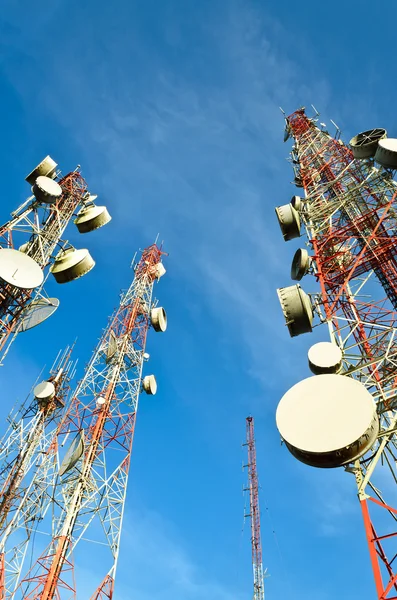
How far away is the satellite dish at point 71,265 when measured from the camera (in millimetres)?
18734

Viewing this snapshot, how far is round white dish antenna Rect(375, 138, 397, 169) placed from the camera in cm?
1603

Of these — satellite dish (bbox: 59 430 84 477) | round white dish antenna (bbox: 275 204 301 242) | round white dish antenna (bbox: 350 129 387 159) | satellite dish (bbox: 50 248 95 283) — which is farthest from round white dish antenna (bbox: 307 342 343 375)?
satellite dish (bbox: 59 430 84 477)

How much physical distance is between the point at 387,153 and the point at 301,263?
5.41 m

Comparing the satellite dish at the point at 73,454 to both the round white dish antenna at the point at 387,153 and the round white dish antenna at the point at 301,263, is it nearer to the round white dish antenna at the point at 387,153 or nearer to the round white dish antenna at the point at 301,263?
the round white dish antenna at the point at 301,263

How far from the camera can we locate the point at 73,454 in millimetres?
23312

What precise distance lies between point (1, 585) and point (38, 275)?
20.6 meters

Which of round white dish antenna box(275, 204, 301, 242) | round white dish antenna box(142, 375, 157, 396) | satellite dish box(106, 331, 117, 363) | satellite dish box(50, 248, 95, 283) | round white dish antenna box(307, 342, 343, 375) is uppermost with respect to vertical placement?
satellite dish box(106, 331, 117, 363)

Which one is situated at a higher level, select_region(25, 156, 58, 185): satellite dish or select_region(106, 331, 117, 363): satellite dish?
select_region(106, 331, 117, 363): satellite dish

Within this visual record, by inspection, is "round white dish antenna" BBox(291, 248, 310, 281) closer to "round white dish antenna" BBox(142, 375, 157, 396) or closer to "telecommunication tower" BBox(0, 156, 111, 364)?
"telecommunication tower" BBox(0, 156, 111, 364)

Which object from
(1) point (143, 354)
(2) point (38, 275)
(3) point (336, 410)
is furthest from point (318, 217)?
(1) point (143, 354)

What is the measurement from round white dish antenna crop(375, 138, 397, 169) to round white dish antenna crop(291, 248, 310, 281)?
4646mm

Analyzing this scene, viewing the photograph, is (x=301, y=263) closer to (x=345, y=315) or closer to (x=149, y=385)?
(x=345, y=315)

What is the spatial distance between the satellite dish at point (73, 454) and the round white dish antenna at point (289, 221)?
1587 cm

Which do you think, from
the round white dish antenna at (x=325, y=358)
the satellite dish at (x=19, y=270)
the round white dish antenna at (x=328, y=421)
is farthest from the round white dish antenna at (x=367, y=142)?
the satellite dish at (x=19, y=270)
